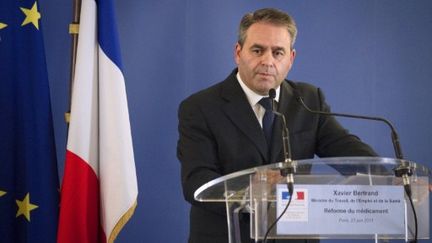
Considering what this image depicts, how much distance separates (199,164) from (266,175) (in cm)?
66

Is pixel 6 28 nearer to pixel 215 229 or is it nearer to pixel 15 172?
pixel 15 172

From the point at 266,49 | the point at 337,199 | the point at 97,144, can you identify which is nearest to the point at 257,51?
the point at 266,49

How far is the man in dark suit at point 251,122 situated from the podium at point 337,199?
66 centimetres

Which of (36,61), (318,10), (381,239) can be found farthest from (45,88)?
(381,239)

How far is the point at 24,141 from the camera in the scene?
281 cm

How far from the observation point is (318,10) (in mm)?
3426

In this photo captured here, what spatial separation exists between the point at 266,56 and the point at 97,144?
0.95 metres

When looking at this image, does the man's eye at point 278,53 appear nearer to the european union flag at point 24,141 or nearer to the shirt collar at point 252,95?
the shirt collar at point 252,95

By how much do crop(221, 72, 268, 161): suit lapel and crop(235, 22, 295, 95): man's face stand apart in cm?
7

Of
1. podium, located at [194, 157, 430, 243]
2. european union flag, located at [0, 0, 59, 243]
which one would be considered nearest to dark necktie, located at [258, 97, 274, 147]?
podium, located at [194, 157, 430, 243]

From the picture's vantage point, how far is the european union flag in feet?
9.16

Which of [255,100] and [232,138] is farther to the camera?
[255,100]

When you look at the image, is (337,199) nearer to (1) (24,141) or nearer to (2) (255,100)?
(2) (255,100)

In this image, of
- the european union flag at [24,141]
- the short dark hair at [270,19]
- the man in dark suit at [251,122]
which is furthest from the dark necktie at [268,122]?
the european union flag at [24,141]
